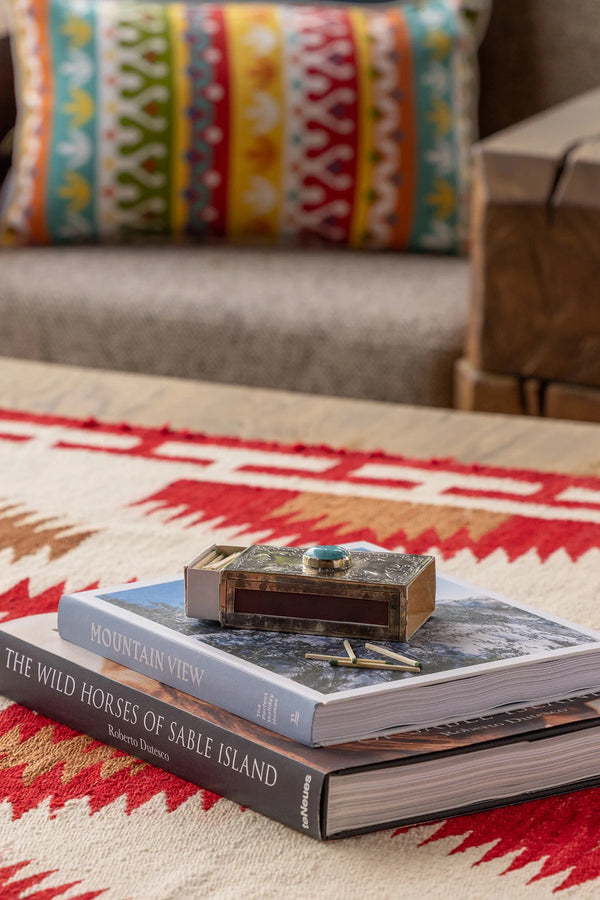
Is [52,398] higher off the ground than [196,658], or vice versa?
[196,658]

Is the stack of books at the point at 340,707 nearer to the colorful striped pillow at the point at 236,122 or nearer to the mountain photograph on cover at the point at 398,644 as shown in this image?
the mountain photograph on cover at the point at 398,644

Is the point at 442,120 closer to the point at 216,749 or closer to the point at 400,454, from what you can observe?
the point at 400,454

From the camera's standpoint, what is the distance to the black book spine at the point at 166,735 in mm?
471

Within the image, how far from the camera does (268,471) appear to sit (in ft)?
3.23

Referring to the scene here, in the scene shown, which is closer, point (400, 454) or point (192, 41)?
point (400, 454)

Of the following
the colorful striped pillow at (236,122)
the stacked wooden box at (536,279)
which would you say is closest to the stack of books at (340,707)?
the stacked wooden box at (536,279)

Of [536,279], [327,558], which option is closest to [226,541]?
[327,558]

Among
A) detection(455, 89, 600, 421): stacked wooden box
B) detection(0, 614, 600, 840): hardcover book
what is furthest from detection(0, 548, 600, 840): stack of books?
detection(455, 89, 600, 421): stacked wooden box

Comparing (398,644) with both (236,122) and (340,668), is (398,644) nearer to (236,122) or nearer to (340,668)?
(340,668)

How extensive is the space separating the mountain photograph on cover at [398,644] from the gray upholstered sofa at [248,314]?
1.14 m

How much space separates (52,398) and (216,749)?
767 mm

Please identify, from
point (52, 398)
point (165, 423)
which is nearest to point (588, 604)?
point (165, 423)

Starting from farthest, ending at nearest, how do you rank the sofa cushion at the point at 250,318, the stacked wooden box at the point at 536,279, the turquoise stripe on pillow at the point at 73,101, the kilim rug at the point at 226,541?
the turquoise stripe on pillow at the point at 73,101, the sofa cushion at the point at 250,318, the stacked wooden box at the point at 536,279, the kilim rug at the point at 226,541

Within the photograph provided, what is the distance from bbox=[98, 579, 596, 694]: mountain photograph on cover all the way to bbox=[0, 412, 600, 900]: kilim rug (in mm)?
63
